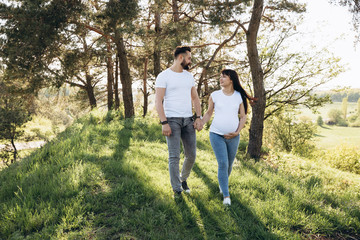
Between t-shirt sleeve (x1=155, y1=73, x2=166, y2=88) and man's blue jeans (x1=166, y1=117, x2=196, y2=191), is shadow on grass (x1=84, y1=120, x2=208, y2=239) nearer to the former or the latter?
man's blue jeans (x1=166, y1=117, x2=196, y2=191)

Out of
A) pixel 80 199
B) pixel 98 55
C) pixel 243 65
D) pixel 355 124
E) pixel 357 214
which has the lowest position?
pixel 355 124

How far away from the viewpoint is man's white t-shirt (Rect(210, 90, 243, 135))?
3535 millimetres

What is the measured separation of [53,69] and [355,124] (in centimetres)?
10964

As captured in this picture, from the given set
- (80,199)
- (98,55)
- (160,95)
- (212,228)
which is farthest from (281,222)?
(98,55)

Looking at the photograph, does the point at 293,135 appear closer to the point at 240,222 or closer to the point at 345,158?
the point at 345,158

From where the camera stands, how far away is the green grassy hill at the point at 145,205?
2.63m

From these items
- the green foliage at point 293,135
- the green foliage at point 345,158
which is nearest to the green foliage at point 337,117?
the green foliage at point 345,158

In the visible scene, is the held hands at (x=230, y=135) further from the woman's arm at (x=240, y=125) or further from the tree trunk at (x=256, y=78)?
the tree trunk at (x=256, y=78)

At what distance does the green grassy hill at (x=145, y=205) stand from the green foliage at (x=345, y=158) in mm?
19668

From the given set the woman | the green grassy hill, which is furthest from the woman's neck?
the green grassy hill

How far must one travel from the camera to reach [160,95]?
335 cm

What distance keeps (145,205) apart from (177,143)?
3.16 ft

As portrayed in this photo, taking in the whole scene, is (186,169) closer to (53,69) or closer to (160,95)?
(160,95)

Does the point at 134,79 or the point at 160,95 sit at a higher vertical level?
the point at 134,79
